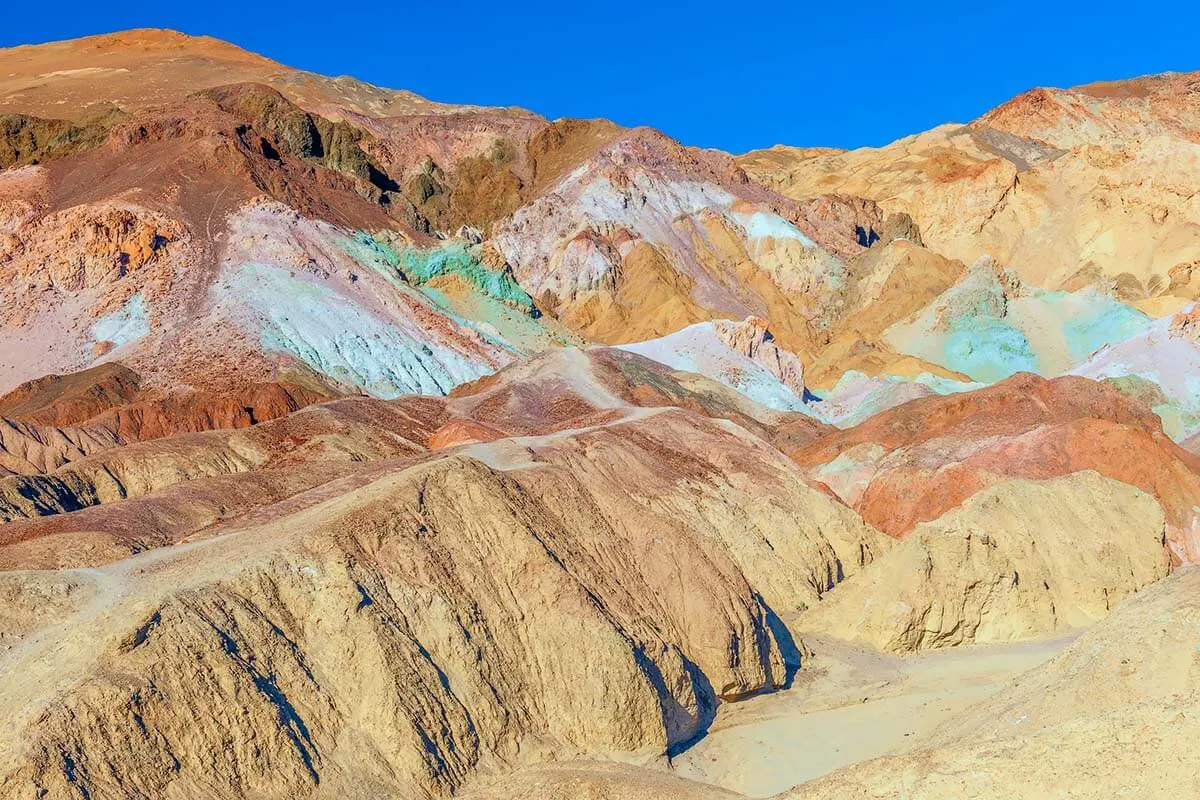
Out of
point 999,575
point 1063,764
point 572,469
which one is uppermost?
point 572,469

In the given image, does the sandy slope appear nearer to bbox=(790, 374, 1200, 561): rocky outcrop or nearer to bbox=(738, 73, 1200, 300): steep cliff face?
bbox=(790, 374, 1200, 561): rocky outcrop

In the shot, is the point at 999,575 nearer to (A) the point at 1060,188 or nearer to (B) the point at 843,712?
(B) the point at 843,712

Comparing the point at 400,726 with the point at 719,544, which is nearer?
the point at 400,726

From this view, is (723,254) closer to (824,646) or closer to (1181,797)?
(824,646)

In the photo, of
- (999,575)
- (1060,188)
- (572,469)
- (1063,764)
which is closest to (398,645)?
(572,469)

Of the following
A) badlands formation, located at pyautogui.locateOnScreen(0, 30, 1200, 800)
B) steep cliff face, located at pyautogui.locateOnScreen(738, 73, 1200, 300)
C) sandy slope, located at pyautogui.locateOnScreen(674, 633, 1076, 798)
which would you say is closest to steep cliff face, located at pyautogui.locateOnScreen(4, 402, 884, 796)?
badlands formation, located at pyautogui.locateOnScreen(0, 30, 1200, 800)

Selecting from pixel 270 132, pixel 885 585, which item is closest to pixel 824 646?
pixel 885 585

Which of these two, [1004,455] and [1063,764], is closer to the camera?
[1063,764]

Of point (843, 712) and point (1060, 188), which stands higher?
point (1060, 188)
